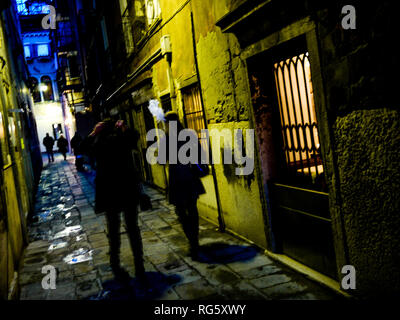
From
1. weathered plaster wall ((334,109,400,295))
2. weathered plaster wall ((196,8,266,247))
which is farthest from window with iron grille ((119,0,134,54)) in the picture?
weathered plaster wall ((334,109,400,295))

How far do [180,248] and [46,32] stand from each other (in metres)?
42.9

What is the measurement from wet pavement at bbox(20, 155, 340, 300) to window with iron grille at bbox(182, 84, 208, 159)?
1.79 meters

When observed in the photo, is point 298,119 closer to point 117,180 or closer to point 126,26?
point 117,180

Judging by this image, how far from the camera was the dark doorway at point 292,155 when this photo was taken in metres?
4.10

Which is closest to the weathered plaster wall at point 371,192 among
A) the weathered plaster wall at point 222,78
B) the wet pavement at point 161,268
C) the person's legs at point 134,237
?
the wet pavement at point 161,268

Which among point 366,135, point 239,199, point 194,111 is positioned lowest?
point 239,199

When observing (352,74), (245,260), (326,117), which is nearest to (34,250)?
(245,260)

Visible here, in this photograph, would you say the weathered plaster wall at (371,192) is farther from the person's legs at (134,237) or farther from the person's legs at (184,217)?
the person's legs at (134,237)

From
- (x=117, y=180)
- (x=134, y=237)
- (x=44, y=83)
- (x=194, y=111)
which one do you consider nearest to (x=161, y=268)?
(x=134, y=237)

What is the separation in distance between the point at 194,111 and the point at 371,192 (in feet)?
15.4

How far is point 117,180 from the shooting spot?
468cm

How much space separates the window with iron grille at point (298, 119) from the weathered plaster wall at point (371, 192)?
0.79 meters

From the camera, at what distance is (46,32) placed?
135ft

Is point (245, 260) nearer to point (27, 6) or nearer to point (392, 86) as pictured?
point (392, 86)
